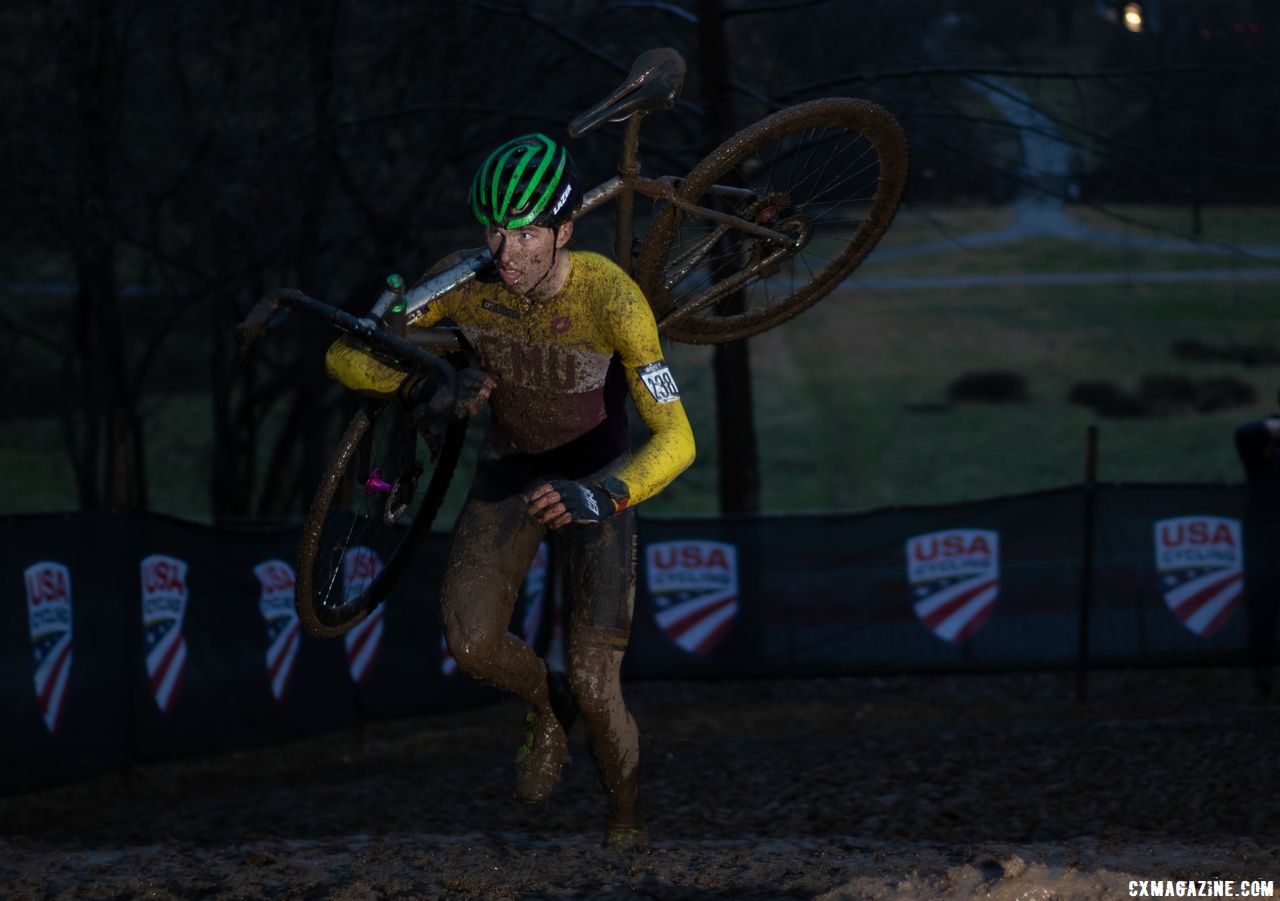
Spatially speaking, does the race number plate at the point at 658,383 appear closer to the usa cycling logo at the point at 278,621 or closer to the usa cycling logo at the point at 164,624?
the usa cycling logo at the point at 164,624

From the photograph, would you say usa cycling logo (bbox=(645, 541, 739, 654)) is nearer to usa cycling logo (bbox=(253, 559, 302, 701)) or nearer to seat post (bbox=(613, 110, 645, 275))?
usa cycling logo (bbox=(253, 559, 302, 701))

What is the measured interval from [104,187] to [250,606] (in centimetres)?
734

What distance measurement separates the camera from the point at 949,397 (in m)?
39.8

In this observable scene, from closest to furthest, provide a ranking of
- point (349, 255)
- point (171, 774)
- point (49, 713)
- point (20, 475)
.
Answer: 1. point (49, 713)
2. point (171, 774)
3. point (349, 255)
4. point (20, 475)

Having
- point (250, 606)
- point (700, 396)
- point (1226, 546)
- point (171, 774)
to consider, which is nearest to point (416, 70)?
point (250, 606)

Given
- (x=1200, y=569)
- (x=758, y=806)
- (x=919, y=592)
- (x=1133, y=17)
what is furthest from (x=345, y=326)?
(x=1133, y=17)

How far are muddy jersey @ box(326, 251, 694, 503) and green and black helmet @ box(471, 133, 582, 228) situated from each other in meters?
0.38

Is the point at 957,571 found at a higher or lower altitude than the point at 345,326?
lower

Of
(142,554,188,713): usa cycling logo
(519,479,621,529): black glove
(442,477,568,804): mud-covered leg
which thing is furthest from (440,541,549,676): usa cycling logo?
(519,479,621,529): black glove

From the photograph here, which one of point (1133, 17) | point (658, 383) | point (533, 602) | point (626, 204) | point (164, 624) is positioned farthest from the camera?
point (1133, 17)

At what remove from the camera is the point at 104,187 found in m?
17.2

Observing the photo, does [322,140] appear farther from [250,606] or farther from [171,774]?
[171,774]

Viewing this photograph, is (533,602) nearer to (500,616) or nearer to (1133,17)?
(1133,17)

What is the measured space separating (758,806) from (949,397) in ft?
102
